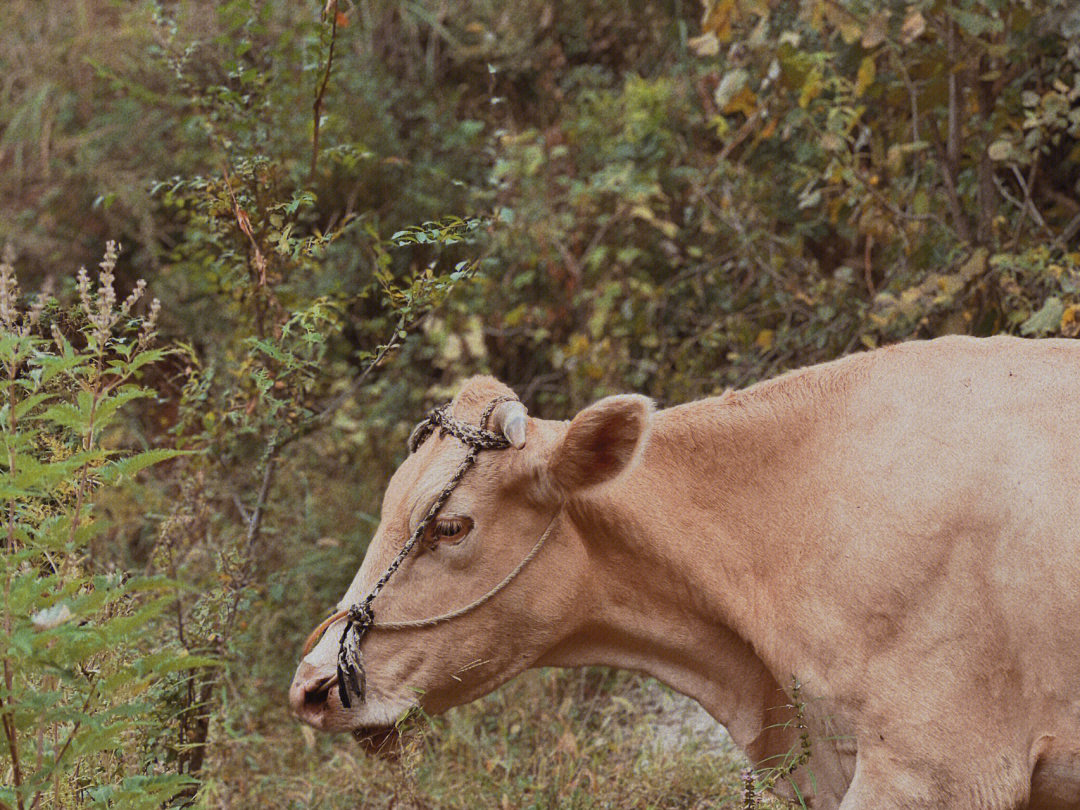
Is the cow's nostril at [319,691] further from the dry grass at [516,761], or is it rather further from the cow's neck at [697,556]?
the cow's neck at [697,556]

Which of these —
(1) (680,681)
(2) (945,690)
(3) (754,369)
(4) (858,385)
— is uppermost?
(4) (858,385)

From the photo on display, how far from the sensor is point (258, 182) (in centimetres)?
412

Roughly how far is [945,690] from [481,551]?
4.44 feet

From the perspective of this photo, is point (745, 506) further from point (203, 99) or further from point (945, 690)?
point (203, 99)

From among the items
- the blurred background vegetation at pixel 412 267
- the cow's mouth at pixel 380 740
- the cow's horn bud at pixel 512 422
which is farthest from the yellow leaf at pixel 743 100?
the cow's mouth at pixel 380 740

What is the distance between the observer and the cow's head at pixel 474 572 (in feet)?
10.9

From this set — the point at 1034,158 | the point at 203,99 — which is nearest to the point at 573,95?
the point at 1034,158

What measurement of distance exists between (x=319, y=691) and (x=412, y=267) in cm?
372

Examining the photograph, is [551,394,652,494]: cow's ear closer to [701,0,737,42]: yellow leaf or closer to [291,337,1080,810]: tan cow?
[291,337,1080,810]: tan cow

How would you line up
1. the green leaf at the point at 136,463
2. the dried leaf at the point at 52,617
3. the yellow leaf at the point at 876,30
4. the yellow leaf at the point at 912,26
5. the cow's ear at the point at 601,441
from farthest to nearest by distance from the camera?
1. the yellow leaf at the point at 876,30
2. the yellow leaf at the point at 912,26
3. the cow's ear at the point at 601,441
4. the green leaf at the point at 136,463
5. the dried leaf at the point at 52,617

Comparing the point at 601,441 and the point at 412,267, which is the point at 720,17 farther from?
the point at 601,441

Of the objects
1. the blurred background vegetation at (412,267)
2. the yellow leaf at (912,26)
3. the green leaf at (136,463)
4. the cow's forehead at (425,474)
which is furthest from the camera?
the yellow leaf at (912,26)

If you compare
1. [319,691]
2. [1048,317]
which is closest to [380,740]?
[319,691]

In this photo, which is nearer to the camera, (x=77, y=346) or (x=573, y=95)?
(x=77, y=346)
